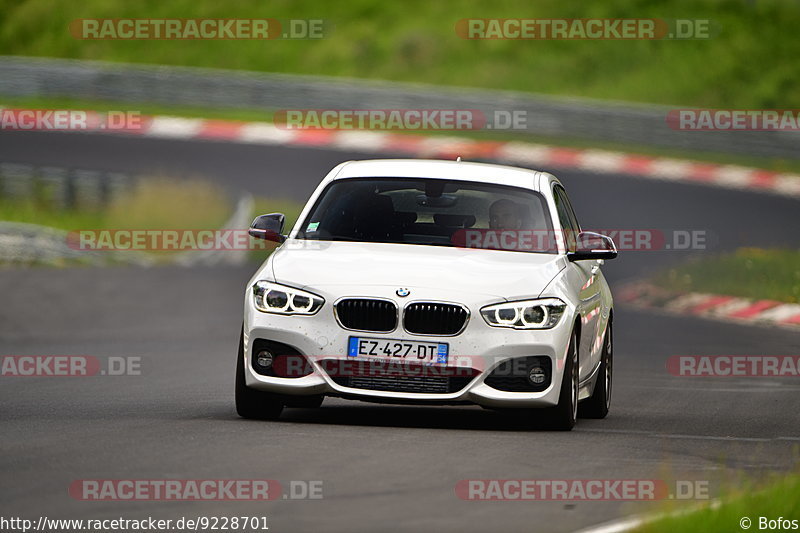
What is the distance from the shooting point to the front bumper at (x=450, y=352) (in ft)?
31.4

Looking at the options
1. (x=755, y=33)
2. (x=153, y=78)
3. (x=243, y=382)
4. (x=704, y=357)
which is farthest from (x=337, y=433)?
(x=755, y=33)

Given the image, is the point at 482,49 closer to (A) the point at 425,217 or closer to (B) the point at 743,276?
(B) the point at 743,276

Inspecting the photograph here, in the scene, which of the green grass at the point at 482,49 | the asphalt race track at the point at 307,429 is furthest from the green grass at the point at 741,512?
the green grass at the point at 482,49

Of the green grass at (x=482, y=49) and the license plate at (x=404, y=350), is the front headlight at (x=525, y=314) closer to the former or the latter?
the license plate at (x=404, y=350)

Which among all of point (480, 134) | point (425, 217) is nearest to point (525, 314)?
point (425, 217)

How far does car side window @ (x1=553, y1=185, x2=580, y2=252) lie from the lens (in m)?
11.1

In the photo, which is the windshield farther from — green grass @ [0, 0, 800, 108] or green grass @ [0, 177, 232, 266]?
green grass @ [0, 0, 800, 108]

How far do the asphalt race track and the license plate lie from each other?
1.40ft

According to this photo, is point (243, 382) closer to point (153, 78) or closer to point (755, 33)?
point (153, 78)

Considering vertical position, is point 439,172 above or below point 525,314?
above

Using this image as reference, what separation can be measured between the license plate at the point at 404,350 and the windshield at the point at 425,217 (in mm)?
1104

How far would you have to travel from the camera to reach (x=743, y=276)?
22.2m

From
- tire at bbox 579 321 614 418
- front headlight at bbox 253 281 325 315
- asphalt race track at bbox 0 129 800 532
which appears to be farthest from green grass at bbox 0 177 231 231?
front headlight at bbox 253 281 325 315

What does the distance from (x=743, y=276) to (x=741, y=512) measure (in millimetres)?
15721
